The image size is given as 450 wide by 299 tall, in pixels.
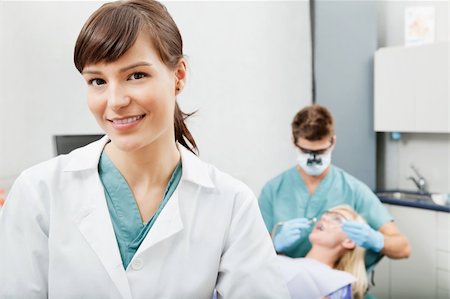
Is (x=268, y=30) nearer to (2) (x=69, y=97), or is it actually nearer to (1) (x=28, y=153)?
(2) (x=69, y=97)

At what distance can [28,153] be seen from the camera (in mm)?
2674

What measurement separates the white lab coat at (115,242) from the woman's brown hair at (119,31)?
0.80 feet

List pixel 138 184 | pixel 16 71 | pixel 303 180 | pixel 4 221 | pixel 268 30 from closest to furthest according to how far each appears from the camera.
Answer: pixel 4 221
pixel 138 184
pixel 16 71
pixel 303 180
pixel 268 30

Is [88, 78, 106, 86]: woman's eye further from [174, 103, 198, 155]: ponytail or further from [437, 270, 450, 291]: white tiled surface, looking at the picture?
[437, 270, 450, 291]: white tiled surface

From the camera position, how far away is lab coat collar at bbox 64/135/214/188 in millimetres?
1123

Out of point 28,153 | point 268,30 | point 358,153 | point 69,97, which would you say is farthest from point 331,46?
point 28,153

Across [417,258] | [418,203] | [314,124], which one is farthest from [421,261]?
[314,124]

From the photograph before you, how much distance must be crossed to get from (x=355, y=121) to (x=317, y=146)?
114cm

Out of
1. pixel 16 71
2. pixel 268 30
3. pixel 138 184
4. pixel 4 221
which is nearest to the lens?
pixel 4 221

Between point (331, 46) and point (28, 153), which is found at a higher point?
point (331, 46)

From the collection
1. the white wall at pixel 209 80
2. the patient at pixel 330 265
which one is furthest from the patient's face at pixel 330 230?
the white wall at pixel 209 80

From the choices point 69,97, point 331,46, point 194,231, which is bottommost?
point 194,231

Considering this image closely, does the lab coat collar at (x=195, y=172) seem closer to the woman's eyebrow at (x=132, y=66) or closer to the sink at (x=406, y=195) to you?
the woman's eyebrow at (x=132, y=66)

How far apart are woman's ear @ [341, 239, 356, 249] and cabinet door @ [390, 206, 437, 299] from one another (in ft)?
3.13
